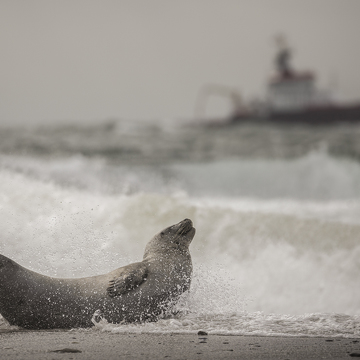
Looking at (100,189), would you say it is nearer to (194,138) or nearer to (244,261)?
(244,261)

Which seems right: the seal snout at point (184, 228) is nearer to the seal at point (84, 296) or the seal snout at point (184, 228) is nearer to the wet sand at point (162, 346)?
the seal at point (84, 296)

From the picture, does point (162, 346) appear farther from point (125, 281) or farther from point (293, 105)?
point (293, 105)

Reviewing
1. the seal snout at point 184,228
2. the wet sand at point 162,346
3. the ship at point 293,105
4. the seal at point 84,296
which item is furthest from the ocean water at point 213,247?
the ship at point 293,105

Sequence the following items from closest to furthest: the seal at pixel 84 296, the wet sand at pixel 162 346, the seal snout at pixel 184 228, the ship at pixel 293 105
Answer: the wet sand at pixel 162 346
the seal at pixel 84 296
the seal snout at pixel 184 228
the ship at pixel 293 105

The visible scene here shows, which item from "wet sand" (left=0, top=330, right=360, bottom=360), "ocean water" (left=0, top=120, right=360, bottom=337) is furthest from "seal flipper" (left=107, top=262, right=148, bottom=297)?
"wet sand" (left=0, top=330, right=360, bottom=360)

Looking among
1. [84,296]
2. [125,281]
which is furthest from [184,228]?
[84,296]

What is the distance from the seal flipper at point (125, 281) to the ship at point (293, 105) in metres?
22.1

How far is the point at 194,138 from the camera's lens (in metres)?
23.8

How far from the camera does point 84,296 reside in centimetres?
415

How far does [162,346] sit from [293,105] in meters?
25.7

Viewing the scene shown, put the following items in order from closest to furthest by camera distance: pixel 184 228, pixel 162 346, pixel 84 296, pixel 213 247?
pixel 162 346 < pixel 84 296 < pixel 184 228 < pixel 213 247

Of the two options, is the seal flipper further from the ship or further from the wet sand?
the ship

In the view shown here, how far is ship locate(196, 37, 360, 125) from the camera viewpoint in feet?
86.8

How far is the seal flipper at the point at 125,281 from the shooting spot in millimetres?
4180
